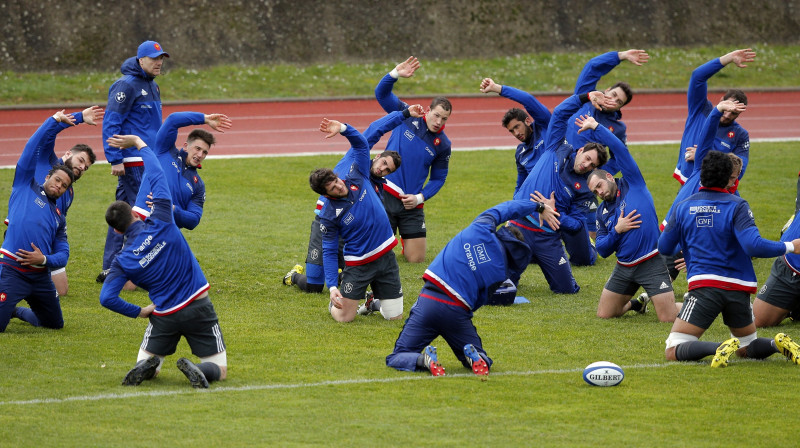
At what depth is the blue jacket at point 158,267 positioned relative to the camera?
751cm

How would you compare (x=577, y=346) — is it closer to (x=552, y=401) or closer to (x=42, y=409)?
(x=552, y=401)

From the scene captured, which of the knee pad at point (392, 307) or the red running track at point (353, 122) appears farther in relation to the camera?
the red running track at point (353, 122)

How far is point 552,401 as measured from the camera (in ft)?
23.5

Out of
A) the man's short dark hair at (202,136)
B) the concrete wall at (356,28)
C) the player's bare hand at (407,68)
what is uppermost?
the player's bare hand at (407,68)

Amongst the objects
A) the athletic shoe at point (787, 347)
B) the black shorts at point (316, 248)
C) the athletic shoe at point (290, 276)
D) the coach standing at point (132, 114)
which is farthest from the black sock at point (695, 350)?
the coach standing at point (132, 114)

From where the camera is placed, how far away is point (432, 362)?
780 centimetres

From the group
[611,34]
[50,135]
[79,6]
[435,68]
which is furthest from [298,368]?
[611,34]

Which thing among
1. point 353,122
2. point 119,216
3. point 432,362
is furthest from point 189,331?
point 353,122

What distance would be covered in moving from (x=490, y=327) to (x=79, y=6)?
24882 millimetres

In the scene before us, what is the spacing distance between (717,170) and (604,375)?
1885mm

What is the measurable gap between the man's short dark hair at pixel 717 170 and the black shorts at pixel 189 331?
411 cm

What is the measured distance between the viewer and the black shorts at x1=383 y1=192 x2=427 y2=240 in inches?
498

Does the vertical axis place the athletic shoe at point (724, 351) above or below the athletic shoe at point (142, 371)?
above

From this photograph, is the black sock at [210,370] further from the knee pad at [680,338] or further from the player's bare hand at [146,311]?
the knee pad at [680,338]
